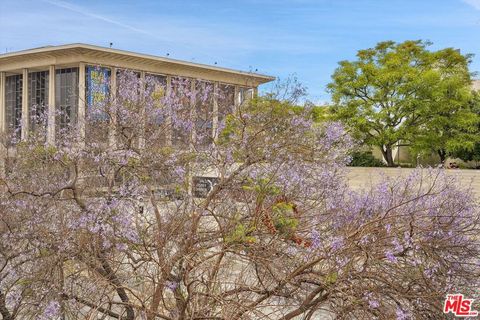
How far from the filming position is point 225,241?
489cm

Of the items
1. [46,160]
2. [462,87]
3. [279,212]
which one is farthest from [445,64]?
[279,212]

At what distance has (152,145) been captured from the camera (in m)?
8.03

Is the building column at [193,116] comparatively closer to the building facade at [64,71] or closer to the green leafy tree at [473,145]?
the green leafy tree at [473,145]

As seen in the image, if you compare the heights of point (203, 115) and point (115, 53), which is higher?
point (115, 53)

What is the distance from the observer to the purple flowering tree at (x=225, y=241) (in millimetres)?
4531

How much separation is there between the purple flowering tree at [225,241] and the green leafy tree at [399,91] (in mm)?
22783

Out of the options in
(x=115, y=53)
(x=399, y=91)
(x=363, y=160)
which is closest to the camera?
(x=399, y=91)

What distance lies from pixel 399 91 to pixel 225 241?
26.8 meters

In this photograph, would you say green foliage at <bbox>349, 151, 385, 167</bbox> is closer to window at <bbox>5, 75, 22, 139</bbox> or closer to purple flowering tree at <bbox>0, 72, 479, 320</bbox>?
purple flowering tree at <bbox>0, 72, 479, 320</bbox>

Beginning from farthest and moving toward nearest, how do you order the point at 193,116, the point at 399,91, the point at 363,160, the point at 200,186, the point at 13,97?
the point at 13,97 < the point at 363,160 < the point at 399,91 < the point at 193,116 < the point at 200,186

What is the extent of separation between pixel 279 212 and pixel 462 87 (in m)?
28.1

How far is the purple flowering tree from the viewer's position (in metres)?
4.53

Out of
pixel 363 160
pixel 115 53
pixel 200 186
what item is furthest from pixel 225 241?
pixel 115 53

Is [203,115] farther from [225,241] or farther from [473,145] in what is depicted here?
[473,145]
